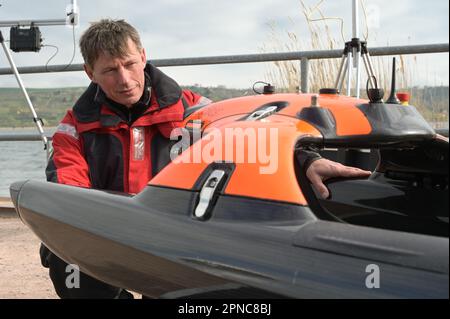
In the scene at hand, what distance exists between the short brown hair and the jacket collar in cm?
10

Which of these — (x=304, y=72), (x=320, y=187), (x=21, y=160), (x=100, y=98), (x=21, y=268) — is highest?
(x=100, y=98)

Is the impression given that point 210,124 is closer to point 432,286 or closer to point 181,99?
point 181,99

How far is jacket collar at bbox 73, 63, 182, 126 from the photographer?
197 cm

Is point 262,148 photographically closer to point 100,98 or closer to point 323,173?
point 323,173

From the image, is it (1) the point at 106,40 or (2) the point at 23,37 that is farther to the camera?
(2) the point at 23,37

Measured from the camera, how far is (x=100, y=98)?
1972 millimetres

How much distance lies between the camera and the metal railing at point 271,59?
153 inches

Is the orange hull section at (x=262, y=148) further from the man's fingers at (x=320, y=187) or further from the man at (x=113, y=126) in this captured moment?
the man at (x=113, y=126)

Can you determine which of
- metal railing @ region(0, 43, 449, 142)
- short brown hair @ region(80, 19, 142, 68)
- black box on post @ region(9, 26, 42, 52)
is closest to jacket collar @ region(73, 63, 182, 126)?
short brown hair @ region(80, 19, 142, 68)

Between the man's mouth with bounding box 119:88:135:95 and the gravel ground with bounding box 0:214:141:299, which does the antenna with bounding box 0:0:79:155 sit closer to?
the gravel ground with bounding box 0:214:141:299

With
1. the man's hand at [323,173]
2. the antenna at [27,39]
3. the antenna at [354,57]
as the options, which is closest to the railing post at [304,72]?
the antenna at [354,57]

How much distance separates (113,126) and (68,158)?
0.19 meters

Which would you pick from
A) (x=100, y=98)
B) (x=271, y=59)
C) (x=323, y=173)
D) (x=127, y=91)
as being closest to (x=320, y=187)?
(x=323, y=173)
